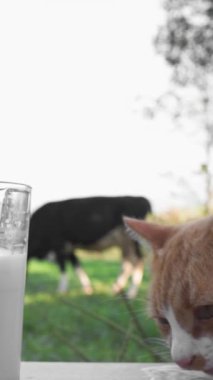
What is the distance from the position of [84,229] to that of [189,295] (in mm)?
3956

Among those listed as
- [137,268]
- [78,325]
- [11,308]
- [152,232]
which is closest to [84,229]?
[137,268]

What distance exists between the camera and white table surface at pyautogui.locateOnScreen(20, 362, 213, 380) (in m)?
0.75

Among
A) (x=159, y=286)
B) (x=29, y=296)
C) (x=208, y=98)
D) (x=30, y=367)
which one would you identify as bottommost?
(x=29, y=296)

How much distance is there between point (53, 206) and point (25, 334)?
1.90 metres

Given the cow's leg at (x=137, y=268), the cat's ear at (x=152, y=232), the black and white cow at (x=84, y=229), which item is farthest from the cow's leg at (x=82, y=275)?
the cat's ear at (x=152, y=232)

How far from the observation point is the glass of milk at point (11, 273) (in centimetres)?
61

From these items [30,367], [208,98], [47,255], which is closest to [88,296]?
[47,255]

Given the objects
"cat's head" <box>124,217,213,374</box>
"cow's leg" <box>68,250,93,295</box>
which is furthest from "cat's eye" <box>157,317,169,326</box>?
"cow's leg" <box>68,250,93,295</box>

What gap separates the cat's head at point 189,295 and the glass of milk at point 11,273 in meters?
0.19

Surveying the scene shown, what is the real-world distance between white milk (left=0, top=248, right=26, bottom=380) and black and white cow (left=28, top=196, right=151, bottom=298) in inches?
136

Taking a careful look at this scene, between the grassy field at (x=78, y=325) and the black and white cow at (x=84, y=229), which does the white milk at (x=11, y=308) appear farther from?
the black and white cow at (x=84, y=229)

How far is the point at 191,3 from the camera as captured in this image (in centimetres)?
507

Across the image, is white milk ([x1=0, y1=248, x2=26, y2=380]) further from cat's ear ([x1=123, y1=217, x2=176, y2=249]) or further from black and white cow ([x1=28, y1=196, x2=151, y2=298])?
black and white cow ([x1=28, y1=196, x2=151, y2=298])

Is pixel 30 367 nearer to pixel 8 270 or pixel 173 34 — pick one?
pixel 8 270
